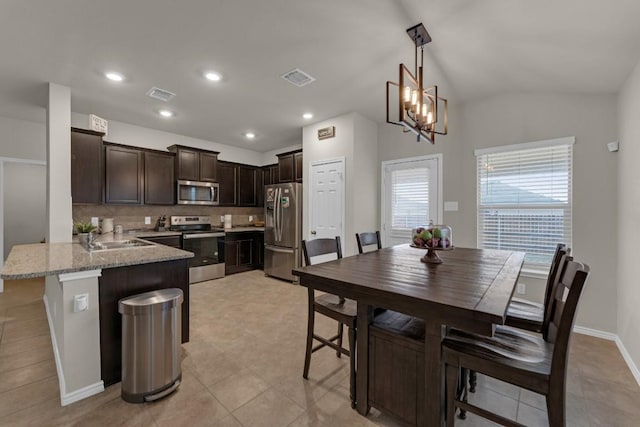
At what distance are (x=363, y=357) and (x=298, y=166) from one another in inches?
155

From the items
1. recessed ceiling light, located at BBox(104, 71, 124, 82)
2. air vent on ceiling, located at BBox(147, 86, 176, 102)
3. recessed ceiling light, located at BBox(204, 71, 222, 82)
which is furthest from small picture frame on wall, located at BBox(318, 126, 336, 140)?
recessed ceiling light, located at BBox(104, 71, 124, 82)

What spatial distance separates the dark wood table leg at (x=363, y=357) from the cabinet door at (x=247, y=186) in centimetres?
483

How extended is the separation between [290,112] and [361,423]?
12.5ft

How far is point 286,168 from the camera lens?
539 centimetres

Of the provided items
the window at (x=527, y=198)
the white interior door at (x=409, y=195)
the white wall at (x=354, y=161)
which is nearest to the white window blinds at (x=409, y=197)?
the white interior door at (x=409, y=195)

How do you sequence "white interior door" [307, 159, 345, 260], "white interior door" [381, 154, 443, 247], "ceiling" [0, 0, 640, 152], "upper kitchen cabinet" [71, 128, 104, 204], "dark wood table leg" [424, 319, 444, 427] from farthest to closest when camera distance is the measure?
"white interior door" [307, 159, 345, 260]
"white interior door" [381, 154, 443, 247]
"upper kitchen cabinet" [71, 128, 104, 204]
"ceiling" [0, 0, 640, 152]
"dark wood table leg" [424, 319, 444, 427]

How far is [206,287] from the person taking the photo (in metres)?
4.52

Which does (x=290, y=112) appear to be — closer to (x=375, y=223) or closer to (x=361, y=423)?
(x=375, y=223)

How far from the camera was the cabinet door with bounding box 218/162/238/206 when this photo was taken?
18.7 feet

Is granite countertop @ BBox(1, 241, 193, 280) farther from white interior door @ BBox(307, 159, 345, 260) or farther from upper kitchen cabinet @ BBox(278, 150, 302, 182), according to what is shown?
upper kitchen cabinet @ BBox(278, 150, 302, 182)

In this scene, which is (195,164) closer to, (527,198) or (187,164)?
(187,164)

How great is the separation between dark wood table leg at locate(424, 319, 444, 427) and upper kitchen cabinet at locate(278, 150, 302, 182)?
4042 millimetres

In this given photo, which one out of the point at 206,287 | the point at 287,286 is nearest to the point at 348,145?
the point at 287,286

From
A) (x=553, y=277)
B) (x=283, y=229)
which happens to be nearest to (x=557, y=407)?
(x=553, y=277)
